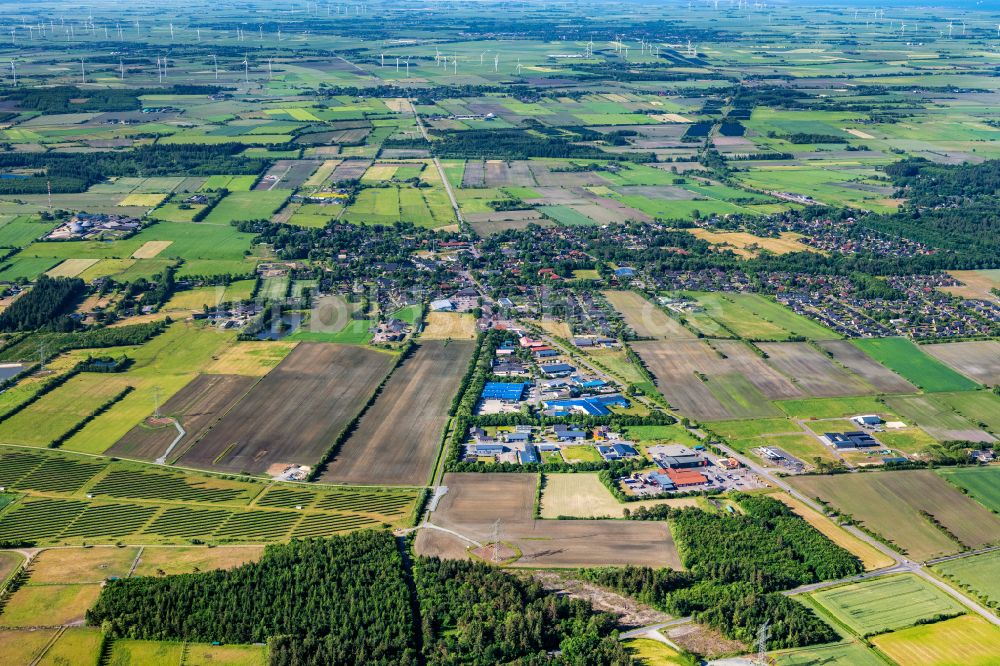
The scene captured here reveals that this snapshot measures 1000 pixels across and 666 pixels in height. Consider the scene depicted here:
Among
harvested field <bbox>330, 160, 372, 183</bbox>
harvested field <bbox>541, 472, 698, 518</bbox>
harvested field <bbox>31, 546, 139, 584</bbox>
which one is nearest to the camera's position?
harvested field <bbox>31, 546, 139, 584</bbox>

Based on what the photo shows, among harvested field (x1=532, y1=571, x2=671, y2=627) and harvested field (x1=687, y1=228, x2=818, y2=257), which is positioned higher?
harvested field (x1=687, y1=228, x2=818, y2=257)

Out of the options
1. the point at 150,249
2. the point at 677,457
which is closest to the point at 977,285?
the point at 677,457

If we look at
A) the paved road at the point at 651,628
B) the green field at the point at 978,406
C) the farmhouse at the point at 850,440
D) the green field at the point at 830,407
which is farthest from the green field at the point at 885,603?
the green field at the point at 978,406

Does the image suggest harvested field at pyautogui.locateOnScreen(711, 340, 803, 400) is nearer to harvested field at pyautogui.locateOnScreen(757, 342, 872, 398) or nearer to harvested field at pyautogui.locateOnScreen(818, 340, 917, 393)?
harvested field at pyautogui.locateOnScreen(757, 342, 872, 398)

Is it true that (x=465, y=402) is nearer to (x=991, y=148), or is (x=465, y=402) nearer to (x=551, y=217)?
(x=551, y=217)

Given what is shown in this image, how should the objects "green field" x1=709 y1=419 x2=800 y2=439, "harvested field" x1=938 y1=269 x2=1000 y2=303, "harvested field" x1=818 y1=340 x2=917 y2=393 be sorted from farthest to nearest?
"harvested field" x1=938 y1=269 x2=1000 y2=303
"harvested field" x1=818 y1=340 x2=917 y2=393
"green field" x1=709 y1=419 x2=800 y2=439

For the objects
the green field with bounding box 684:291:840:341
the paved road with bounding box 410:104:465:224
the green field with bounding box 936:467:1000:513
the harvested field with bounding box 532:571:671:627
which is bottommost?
the harvested field with bounding box 532:571:671:627

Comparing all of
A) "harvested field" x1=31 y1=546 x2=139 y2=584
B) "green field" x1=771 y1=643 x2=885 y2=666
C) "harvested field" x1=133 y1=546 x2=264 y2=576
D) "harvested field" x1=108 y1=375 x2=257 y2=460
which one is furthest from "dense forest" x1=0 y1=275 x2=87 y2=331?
"green field" x1=771 y1=643 x2=885 y2=666
